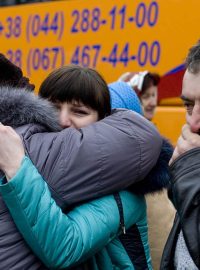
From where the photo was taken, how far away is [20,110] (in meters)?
1.75

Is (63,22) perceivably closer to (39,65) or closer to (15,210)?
(39,65)

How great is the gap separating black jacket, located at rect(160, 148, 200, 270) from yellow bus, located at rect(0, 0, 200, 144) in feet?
13.3

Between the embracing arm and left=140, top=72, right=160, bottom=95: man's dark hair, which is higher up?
the embracing arm

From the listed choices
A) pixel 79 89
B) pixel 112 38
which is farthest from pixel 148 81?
pixel 79 89

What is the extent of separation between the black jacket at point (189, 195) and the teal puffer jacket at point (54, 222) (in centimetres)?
29

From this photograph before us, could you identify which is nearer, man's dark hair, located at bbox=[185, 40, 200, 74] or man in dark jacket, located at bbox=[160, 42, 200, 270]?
man in dark jacket, located at bbox=[160, 42, 200, 270]

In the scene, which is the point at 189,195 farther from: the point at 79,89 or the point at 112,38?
the point at 112,38

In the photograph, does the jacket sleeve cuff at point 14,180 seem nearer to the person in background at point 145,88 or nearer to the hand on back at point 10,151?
the hand on back at point 10,151

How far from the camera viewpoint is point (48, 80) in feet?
7.11

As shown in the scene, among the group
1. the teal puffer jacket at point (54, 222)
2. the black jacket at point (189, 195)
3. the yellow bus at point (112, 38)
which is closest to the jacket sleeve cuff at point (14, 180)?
the teal puffer jacket at point (54, 222)

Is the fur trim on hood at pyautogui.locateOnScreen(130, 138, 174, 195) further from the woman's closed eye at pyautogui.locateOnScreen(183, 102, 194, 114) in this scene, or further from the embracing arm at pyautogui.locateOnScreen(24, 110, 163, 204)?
the woman's closed eye at pyautogui.locateOnScreen(183, 102, 194, 114)

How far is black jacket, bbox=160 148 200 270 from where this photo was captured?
4.46ft

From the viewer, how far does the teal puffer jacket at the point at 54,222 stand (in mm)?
1596

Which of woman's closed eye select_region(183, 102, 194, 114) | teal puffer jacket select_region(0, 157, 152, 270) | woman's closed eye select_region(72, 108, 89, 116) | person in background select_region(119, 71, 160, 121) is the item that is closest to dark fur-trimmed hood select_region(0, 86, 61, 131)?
teal puffer jacket select_region(0, 157, 152, 270)
